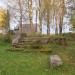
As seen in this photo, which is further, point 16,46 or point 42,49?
point 16,46

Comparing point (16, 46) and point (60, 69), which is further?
point (16, 46)

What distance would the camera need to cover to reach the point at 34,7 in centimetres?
3100

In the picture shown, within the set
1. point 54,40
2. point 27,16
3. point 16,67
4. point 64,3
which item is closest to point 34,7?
point 27,16

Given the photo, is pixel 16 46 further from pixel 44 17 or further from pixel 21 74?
pixel 44 17

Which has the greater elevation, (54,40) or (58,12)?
(58,12)

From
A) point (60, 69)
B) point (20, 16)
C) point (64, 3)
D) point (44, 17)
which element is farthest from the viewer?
point (20, 16)

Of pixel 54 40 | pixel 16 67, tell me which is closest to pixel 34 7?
pixel 54 40

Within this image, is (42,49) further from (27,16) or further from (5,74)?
(27,16)

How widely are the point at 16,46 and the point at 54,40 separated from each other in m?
3.77

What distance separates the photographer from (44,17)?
101 feet

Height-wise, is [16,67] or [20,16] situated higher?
[20,16]

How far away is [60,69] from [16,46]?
7.64 metres

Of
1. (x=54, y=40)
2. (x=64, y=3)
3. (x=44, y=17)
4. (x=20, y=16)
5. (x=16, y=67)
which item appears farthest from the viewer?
(x=20, y=16)

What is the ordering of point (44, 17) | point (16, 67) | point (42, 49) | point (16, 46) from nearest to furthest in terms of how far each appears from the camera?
point (16, 67)
point (42, 49)
point (16, 46)
point (44, 17)
